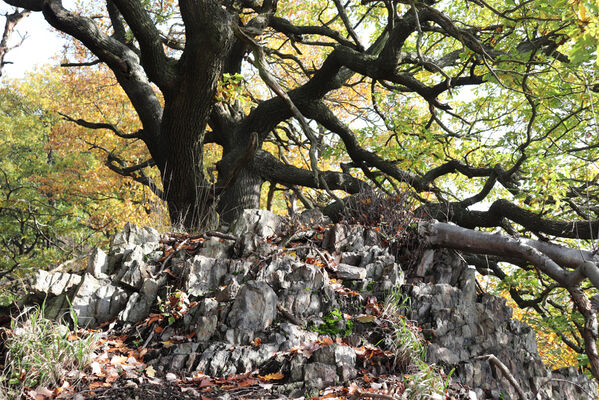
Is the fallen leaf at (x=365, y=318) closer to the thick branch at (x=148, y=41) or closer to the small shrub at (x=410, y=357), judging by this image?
the small shrub at (x=410, y=357)

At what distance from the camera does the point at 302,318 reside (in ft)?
13.0

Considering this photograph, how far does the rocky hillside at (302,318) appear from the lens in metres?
3.27

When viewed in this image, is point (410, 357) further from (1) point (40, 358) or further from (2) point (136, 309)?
(1) point (40, 358)

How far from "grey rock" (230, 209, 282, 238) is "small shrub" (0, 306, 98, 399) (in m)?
2.22

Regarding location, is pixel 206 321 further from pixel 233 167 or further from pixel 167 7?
pixel 167 7

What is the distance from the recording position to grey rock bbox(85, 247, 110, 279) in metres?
4.49

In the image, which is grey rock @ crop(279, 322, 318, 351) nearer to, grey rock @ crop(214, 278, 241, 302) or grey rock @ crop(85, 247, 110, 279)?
grey rock @ crop(214, 278, 241, 302)

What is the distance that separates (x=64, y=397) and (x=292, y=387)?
1.48 metres

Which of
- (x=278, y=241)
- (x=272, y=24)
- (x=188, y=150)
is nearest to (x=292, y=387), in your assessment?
(x=278, y=241)

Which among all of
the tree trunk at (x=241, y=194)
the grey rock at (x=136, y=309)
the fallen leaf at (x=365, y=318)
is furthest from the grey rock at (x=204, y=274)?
the tree trunk at (x=241, y=194)

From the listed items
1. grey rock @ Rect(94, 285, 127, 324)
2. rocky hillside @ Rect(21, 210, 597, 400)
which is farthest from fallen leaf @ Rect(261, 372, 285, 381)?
grey rock @ Rect(94, 285, 127, 324)

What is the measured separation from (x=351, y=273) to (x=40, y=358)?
270 centimetres

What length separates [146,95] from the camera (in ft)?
26.7

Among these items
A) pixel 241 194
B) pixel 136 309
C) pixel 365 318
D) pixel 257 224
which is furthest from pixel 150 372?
pixel 241 194
